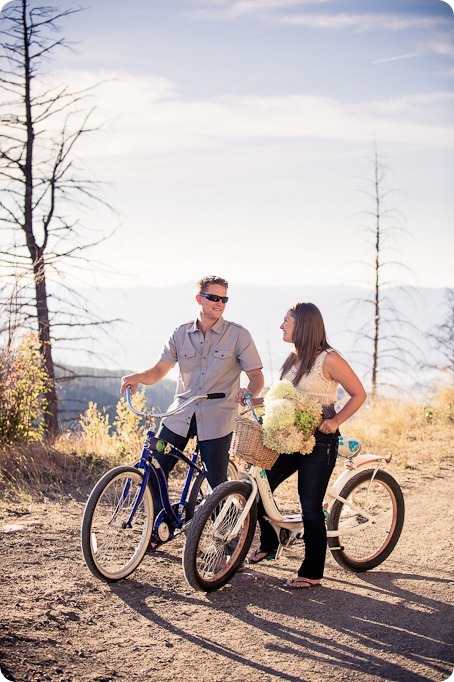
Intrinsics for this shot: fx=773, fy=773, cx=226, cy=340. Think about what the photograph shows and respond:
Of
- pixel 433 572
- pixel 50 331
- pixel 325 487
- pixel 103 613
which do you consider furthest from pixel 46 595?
pixel 50 331

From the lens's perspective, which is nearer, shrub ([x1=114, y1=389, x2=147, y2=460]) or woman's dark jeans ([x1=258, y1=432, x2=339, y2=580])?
woman's dark jeans ([x1=258, y1=432, x2=339, y2=580])

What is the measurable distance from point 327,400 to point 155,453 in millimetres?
1292

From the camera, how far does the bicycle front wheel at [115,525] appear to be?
4898 mm

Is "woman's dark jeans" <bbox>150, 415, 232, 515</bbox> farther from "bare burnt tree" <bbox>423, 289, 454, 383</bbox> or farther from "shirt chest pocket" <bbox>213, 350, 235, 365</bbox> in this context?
"bare burnt tree" <bbox>423, 289, 454, 383</bbox>

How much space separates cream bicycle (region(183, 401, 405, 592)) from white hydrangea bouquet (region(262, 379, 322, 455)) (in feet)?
0.45

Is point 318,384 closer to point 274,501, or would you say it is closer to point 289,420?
point 289,420

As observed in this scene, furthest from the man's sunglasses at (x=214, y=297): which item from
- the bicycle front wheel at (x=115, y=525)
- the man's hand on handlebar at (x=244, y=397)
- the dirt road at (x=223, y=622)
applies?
the dirt road at (x=223, y=622)

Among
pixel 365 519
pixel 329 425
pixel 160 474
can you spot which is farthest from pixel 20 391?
pixel 329 425

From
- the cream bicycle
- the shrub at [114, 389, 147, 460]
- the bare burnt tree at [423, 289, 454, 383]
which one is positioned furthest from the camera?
the bare burnt tree at [423, 289, 454, 383]

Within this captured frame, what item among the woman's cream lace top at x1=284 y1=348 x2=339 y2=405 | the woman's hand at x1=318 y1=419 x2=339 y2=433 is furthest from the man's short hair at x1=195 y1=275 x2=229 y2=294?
the woman's hand at x1=318 y1=419 x2=339 y2=433

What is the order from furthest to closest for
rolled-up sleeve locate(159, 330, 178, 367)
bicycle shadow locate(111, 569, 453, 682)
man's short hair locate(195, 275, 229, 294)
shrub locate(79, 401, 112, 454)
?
shrub locate(79, 401, 112, 454) → rolled-up sleeve locate(159, 330, 178, 367) → man's short hair locate(195, 275, 229, 294) → bicycle shadow locate(111, 569, 453, 682)

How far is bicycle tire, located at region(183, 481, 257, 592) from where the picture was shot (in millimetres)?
4738

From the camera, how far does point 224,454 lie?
5.65 metres

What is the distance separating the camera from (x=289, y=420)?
16.0ft
